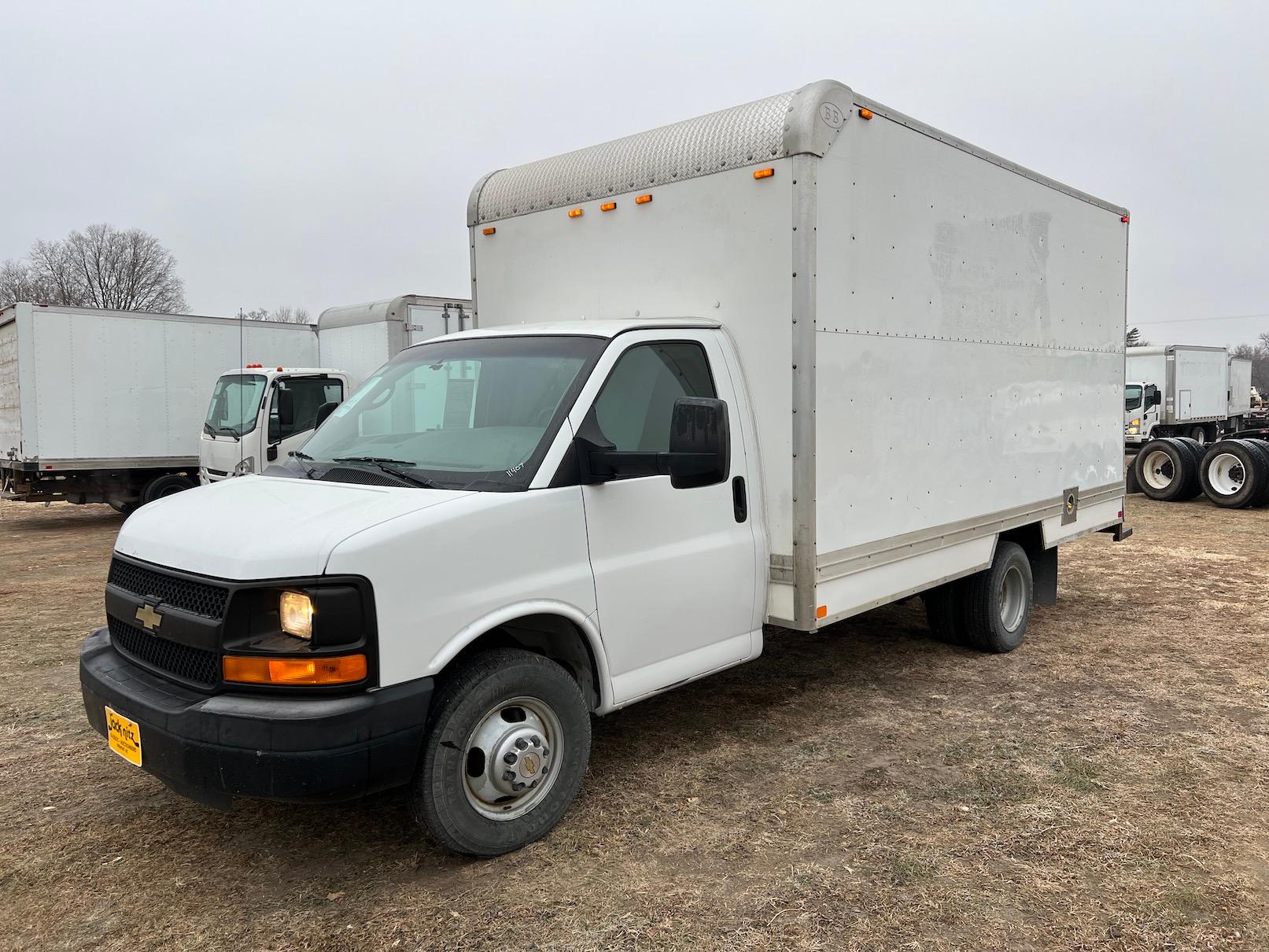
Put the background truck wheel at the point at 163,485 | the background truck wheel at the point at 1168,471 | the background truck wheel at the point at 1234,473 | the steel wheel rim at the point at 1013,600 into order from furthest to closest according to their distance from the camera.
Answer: the background truck wheel at the point at 1168,471 → the background truck wheel at the point at 1234,473 → the background truck wheel at the point at 163,485 → the steel wheel rim at the point at 1013,600

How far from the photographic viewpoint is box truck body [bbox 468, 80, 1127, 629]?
482cm

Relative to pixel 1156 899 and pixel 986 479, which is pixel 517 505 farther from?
pixel 986 479

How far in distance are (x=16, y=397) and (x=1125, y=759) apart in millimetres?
14665

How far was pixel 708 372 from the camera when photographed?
15.6ft

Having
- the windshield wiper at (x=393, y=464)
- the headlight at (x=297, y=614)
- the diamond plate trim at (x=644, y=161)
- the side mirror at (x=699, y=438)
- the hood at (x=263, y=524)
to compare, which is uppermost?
the diamond plate trim at (x=644, y=161)

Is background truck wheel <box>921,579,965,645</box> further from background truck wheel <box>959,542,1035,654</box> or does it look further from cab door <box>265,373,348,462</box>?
cab door <box>265,373,348,462</box>

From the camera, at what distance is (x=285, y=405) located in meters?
13.2

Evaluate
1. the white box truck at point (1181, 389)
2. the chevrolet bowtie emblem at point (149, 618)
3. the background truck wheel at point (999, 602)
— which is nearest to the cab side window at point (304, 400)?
the background truck wheel at point (999, 602)

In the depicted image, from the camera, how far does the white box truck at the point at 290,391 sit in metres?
13.1

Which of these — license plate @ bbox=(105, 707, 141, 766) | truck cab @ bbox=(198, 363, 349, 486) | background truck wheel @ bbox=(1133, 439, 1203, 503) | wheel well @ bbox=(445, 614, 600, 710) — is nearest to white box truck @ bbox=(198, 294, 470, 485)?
truck cab @ bbox=(198, 363, 349, 486)

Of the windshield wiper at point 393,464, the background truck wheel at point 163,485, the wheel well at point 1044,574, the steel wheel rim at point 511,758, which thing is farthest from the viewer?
the background truck wheel at point 163,485

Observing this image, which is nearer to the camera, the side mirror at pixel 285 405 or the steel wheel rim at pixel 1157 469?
the side mirror at pixel 285 405

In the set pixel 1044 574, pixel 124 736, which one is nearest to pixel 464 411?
pixel 124 736

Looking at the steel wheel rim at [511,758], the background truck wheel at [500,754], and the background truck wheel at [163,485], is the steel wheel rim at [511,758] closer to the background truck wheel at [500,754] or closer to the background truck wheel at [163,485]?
the background truck wheel at [500,754]
